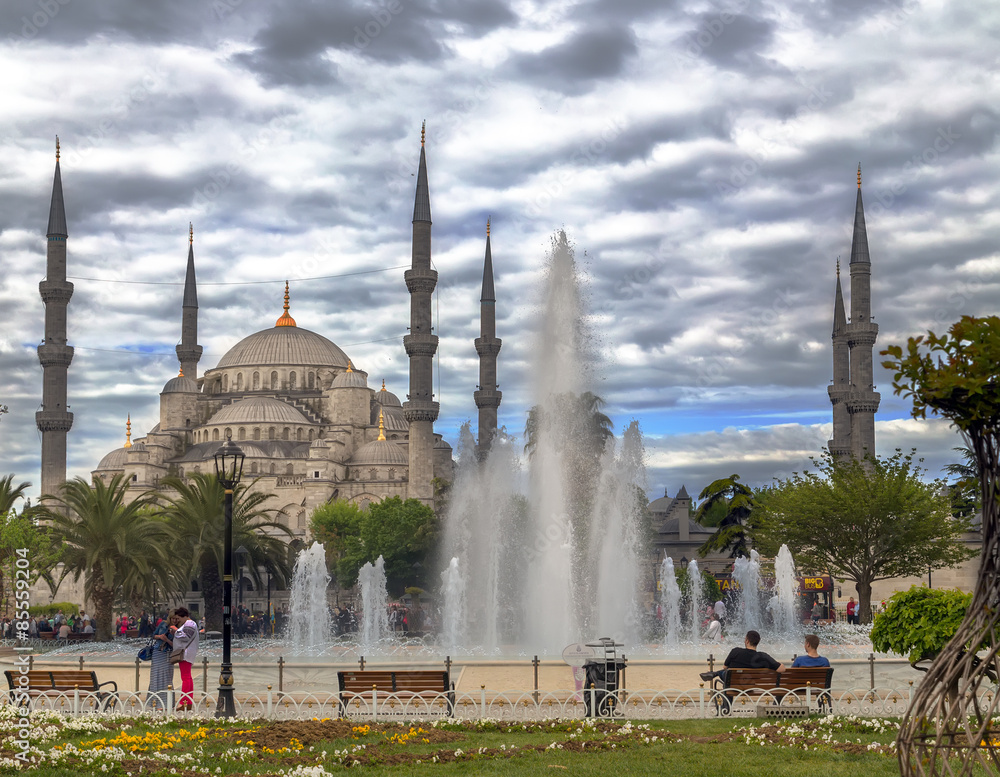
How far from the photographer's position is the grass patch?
841 centimetres

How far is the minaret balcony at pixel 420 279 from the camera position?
50594mm

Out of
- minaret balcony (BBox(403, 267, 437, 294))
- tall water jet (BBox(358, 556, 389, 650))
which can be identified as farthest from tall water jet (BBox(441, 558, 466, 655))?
minaret balcony (BBox(403, 267, 437, 294))

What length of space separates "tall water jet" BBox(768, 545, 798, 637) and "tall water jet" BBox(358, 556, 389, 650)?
34.1 ft

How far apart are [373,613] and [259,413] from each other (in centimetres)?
4243

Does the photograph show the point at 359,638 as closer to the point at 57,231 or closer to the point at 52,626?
the point at 52,626

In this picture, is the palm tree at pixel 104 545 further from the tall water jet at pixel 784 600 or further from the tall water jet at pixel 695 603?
the tall water jet at pixel 784 600

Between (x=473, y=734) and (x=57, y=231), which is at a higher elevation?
(x=57, y=231)

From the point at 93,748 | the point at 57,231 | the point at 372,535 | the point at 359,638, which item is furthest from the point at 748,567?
the point at 57,231

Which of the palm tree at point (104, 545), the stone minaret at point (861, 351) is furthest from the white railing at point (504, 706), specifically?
the stone minaret at point (861, 351)

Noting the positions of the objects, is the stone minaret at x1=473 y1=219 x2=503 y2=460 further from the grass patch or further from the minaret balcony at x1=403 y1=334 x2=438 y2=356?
the grass patch

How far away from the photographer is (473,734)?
10.2 metres

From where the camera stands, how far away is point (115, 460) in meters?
76.6

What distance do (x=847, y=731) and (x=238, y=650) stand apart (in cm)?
1551

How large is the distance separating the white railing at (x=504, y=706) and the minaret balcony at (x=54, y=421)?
3940cm
